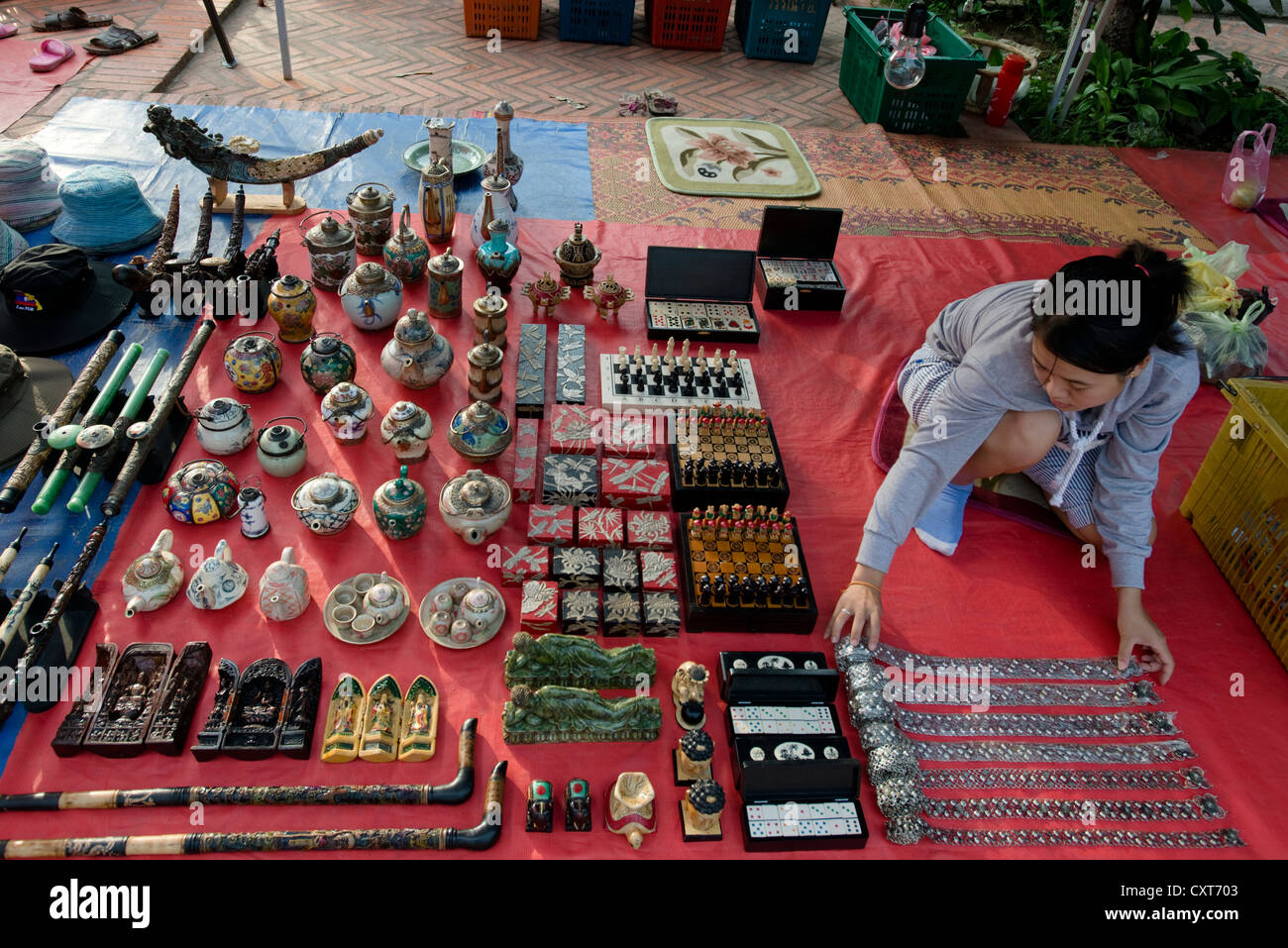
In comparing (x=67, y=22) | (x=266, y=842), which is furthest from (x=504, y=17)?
(x=266, y=842)

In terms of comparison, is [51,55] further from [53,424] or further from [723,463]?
[723,463]

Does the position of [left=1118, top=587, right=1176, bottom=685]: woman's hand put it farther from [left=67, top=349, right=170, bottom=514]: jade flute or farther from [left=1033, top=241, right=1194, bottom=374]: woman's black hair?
[left=67, top=349, right=170, bottom=514]: jade flute

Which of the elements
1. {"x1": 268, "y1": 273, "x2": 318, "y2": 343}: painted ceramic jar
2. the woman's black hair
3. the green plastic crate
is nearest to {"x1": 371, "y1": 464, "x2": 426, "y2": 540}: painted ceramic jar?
{"x1": 268, "y1": 273, "x2": 318, "y2": 343}: painted ceramic jar

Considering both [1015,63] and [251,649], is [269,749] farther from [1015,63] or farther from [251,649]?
[1015,63]

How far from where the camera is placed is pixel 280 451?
301cm

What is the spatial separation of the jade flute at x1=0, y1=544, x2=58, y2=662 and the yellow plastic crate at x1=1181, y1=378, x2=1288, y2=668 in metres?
4.02

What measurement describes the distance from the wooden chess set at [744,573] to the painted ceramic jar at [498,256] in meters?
1.68

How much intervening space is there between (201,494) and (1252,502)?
3726 mm

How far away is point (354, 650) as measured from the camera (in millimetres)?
2621

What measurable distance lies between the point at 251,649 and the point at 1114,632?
2905 mm

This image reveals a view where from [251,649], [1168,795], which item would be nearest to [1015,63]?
[1168,795]

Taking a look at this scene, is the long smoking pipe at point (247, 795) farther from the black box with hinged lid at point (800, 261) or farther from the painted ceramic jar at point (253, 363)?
the black box with hinged lid at point (800, 261)

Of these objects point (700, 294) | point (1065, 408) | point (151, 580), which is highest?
point (1065, 408)

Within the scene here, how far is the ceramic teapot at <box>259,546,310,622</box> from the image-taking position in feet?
8.55
